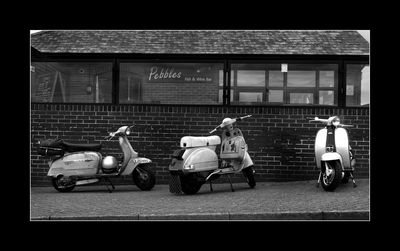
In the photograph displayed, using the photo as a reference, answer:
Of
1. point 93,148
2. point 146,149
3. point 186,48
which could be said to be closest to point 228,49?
point 186,48

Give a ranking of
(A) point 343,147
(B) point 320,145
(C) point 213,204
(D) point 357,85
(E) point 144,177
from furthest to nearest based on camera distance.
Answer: (D) point 357,85, (E) point 144,177, (B) point 320,145, (A) point 343,147, (C) point 213,204

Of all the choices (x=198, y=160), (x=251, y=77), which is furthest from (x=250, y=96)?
(x=198, y=160)

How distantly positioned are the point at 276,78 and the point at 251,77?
0.52 meters

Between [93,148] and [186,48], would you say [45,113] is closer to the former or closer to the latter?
[93,148]

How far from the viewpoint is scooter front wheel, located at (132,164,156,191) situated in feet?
34.1

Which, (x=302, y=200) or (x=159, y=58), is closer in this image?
(x=302, y=200)

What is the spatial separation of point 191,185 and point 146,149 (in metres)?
2.11

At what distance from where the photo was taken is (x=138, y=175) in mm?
10453

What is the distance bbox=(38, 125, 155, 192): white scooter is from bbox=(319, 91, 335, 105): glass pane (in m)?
3.87

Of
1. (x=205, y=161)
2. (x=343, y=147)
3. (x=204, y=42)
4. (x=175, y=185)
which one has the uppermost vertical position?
(x=204, y=42)

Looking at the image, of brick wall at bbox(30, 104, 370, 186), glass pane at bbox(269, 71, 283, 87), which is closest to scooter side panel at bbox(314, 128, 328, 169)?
brick wall at bbox(30, 104, 370, 186)

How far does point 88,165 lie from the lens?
408 inches

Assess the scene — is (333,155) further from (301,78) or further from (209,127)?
(209,127)

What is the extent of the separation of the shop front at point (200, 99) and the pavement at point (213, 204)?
2.82 feet
